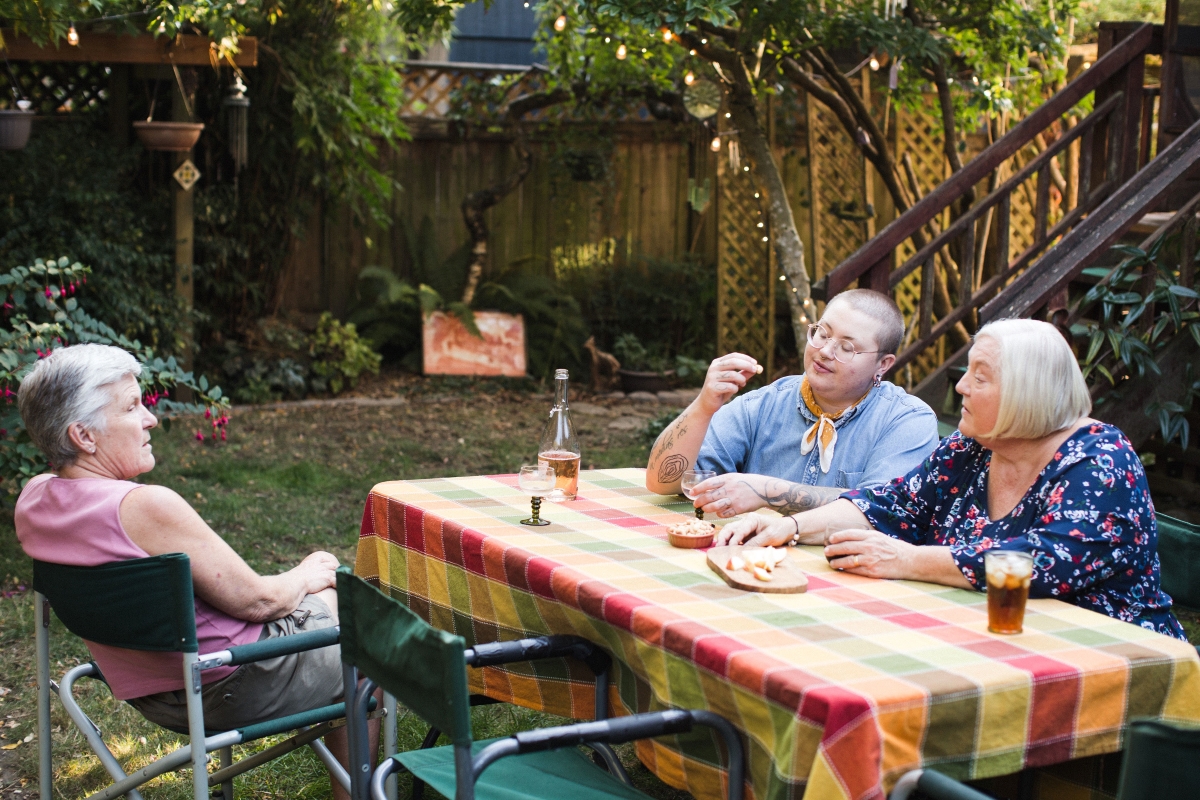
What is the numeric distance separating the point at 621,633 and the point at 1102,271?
419 cm

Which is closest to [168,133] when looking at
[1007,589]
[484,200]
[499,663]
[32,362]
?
[484,200]

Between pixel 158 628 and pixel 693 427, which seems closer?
pixel 158 628

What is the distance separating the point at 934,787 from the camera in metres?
1.53

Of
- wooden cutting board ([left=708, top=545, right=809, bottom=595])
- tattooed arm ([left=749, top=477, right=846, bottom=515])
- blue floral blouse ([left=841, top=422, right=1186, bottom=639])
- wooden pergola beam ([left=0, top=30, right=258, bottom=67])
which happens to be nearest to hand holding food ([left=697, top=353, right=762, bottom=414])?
tattooed arm ([left=749, top=477, right=846, bottom=515])

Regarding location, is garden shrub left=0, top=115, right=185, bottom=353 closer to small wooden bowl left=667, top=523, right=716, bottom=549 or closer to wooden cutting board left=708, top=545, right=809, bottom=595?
small wooden bowl left=667, top=523, right=716, bottom=549

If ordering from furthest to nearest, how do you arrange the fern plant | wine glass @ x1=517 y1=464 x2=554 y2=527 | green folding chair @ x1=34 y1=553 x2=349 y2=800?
the fern plant, wine glass @ x1=517 y1=464 x2=554 y2=527, green folding chair @ x1=34 y1=553 x2=349 y2=800

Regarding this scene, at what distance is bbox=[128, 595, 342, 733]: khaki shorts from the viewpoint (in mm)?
2389

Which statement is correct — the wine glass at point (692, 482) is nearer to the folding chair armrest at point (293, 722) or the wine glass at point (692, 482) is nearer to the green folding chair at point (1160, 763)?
the folding chair armrest at point (293, 722)

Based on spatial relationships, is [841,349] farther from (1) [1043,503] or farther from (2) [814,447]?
(1) [1043,503]

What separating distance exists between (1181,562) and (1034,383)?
619 mm

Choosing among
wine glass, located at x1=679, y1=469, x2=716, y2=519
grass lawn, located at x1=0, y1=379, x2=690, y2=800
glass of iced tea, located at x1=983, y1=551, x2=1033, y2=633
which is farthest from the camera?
grass lawn, located at x1=0, y1=379, x2=690, y2=800

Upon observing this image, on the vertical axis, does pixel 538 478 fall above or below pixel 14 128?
below

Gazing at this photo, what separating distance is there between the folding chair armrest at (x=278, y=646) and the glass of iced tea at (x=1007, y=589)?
121 cm

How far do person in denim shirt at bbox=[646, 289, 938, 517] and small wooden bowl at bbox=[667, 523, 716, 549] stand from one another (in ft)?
0.93
